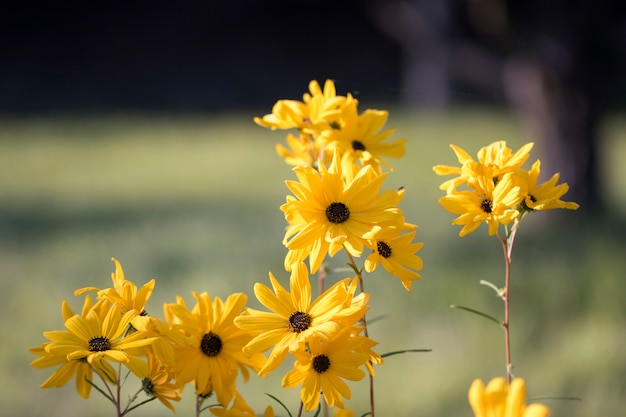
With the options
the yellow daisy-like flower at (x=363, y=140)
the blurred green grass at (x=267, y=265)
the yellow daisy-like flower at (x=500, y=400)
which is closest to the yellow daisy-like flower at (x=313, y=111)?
the yellow daisy-like flower at (x=363, y=140)

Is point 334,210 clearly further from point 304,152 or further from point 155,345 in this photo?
point 304,152

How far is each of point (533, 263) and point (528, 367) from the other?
2.60ft

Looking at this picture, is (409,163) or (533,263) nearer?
(533,263)

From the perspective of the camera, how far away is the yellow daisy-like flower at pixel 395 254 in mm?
846

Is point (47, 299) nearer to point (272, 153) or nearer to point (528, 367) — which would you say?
point (528, 367)

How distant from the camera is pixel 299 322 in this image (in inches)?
32.5

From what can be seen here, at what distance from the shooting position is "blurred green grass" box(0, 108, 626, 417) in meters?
2.29

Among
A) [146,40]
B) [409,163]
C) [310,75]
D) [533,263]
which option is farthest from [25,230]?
[146,40]

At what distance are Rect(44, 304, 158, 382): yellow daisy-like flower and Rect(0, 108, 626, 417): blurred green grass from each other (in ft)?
4.76

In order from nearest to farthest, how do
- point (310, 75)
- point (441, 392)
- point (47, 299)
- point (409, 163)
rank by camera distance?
point (441, 392) → point (47, 299) → point (409, 163) → point (310, 75)

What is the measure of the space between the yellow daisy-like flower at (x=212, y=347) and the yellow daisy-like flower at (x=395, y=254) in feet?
0.46

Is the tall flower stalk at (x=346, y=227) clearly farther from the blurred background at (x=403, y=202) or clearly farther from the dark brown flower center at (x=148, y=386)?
the blurred background at (x=403, y=202)

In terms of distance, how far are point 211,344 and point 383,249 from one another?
0.65 feet

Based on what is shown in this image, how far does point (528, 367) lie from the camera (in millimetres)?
2322
